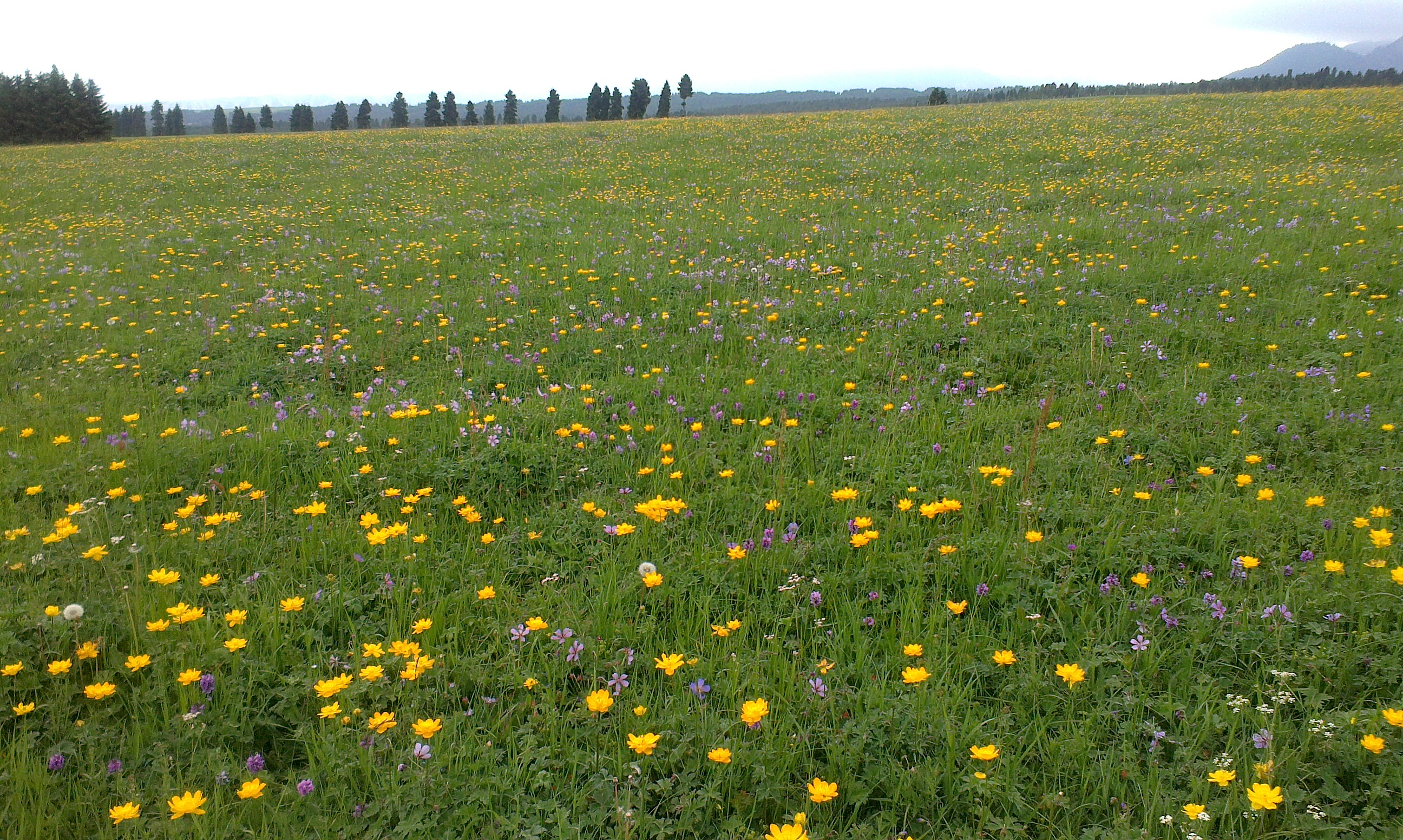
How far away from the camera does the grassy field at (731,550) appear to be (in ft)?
6.74

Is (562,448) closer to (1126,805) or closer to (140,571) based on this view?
(140,571)

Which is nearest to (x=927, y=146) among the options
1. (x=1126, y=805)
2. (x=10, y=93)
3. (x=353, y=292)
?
(x=353, y=292)

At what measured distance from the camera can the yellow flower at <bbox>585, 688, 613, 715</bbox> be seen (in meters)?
2.14

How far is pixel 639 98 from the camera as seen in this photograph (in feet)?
211

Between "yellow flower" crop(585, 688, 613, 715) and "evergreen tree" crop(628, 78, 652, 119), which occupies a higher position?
"evergreen tree" crop(628, 78, 652, 119)

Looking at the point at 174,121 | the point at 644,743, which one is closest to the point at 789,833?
the point at 644,743

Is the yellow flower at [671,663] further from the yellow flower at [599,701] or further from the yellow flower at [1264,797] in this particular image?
the yellow flower at [1264,797]

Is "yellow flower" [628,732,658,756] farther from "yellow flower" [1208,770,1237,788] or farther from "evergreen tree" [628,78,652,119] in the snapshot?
"evergreen tree" [628,78,652,119]

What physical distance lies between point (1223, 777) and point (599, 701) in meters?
1.72

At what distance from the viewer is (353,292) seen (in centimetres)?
832

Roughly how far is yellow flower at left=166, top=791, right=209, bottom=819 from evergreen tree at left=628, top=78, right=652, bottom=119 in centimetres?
6759

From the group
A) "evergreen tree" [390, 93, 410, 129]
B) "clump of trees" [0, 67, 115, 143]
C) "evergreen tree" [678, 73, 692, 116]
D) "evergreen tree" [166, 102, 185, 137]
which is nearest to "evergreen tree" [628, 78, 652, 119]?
"evergreen tree" [678, 73, 692, 116]

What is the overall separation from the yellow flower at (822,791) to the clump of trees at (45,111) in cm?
6426

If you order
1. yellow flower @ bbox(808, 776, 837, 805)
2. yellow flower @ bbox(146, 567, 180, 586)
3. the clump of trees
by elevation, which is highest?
the clump of trees
